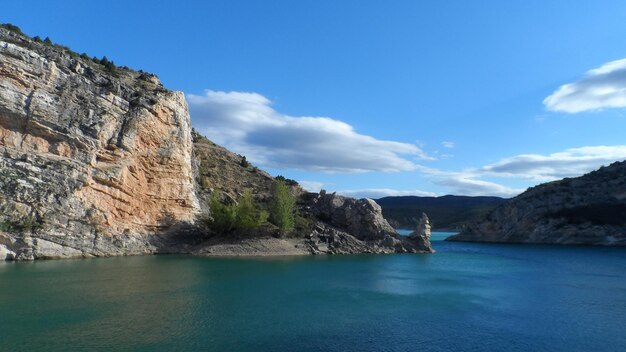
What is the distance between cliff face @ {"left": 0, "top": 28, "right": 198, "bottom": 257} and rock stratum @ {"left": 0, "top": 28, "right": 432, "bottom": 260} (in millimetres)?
112

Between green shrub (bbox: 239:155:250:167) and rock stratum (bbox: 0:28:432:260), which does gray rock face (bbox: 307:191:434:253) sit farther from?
green shrub (bbox: 239:155:250:167)

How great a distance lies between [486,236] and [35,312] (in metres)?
116

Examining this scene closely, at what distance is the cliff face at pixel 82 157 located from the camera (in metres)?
45.6

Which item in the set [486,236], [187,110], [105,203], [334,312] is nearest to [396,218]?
[486,236]

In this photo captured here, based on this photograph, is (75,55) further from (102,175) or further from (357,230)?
(357,230)

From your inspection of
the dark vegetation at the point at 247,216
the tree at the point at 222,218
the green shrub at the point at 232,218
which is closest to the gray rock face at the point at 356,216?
the dark vegetation at the point at 247,216

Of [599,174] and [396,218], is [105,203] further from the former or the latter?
[396,218]

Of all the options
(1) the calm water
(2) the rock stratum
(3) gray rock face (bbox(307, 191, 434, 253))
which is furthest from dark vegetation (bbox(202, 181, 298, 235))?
(1) the calm water

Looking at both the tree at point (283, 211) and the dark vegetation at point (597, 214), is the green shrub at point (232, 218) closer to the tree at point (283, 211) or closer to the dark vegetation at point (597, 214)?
the tree at point (283, 211)

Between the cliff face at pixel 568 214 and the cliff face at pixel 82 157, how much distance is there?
8219 centimetres

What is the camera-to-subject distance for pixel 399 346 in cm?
1909

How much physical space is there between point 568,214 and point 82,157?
100579mm

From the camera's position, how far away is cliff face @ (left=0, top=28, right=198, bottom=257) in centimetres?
4556

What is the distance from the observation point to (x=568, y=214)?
102875 mm
